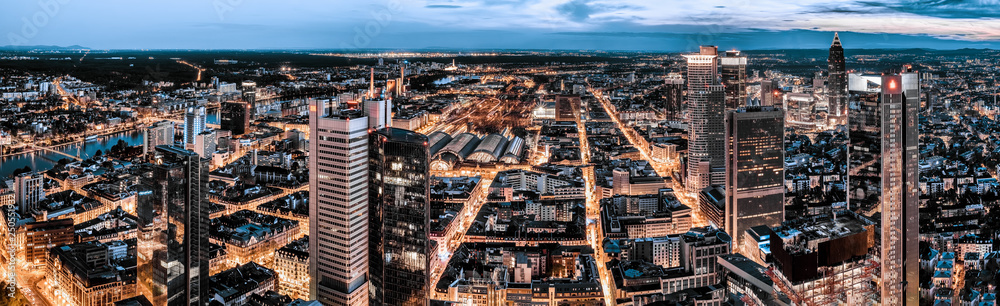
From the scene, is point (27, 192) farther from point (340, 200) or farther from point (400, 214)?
point (400, 214)

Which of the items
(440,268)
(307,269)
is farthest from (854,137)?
(307,269)

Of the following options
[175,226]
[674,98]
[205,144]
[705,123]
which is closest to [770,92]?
[705,123]

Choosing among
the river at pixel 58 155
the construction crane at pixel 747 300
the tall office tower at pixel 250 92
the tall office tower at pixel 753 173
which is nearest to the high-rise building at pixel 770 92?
the tall office tower at pixel 753 173

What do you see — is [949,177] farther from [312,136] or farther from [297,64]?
[297,64]

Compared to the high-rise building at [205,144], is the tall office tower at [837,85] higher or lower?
higher

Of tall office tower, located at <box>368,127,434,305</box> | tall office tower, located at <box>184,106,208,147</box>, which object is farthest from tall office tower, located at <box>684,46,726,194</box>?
tall office tower, located at <box>184,106,208,147</box>

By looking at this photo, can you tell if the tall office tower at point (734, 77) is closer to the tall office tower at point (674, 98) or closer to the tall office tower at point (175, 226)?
the tall office tower at point (674, 98)
